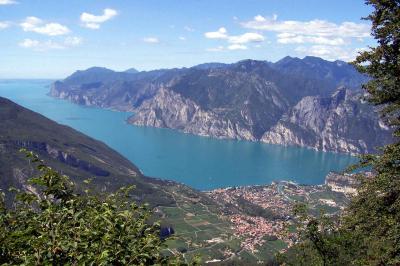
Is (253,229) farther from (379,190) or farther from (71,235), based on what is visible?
(71,235)

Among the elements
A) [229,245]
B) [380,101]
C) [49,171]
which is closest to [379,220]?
[380,101]

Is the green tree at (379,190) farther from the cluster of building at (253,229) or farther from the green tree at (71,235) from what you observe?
the cluster of building at (253,229)

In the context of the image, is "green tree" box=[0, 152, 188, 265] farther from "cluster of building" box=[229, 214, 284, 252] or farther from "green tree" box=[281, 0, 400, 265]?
"cluster of building" box=[229, 214, 284, 252]

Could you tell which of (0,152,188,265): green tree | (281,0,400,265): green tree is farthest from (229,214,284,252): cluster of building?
(0,152,188,265): green tree

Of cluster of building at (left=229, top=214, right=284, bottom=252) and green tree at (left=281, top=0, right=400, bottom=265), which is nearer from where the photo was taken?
green tree at (left=281, top=0, right=400, bottom=265)

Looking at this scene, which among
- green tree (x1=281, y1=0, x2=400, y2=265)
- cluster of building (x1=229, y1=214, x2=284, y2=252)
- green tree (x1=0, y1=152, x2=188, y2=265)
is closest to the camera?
green tree (x1=0, y1=152, x2=188, y2=265)

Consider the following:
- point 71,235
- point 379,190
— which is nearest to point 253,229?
point 379,190
